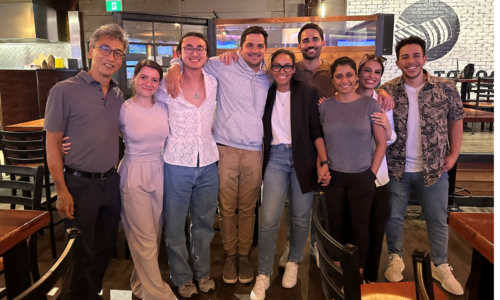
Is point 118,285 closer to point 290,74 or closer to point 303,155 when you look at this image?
point 303,155

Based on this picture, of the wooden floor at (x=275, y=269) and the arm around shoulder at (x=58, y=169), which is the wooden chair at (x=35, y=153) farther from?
the arm around shoulder at (x=58, y=169)

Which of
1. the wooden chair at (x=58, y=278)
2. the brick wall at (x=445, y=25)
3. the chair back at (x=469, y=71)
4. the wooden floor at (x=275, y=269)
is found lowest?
the wooden floor at (x=275, y=269)

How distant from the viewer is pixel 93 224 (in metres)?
1.86


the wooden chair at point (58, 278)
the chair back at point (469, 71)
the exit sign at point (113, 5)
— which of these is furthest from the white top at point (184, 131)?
the chair back at point (469, 71)

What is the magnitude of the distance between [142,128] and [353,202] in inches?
52.0

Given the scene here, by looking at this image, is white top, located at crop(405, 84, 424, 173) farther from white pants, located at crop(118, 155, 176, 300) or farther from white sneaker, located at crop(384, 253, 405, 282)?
white pants, located at crop(118, 155, 176, 300)

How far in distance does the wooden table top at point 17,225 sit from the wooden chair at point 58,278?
0.40 m

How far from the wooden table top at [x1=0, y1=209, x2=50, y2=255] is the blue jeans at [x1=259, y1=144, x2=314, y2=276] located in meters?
1.27

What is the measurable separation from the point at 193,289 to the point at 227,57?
1.53m

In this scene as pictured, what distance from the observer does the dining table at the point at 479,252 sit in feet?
4.01

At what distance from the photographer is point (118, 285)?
2393 mm

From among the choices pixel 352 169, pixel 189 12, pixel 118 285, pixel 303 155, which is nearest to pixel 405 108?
pixel 352 169

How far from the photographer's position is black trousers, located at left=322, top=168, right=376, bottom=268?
2.06 metres

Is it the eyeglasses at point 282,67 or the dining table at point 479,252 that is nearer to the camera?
the dining table at point 479,252
